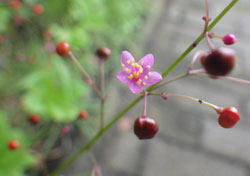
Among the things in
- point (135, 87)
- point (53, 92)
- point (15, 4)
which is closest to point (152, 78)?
point (135, 87)

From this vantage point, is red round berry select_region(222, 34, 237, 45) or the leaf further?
the leaf

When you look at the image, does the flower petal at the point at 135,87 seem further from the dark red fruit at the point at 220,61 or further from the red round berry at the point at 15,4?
the red round berry at the point at 15,4

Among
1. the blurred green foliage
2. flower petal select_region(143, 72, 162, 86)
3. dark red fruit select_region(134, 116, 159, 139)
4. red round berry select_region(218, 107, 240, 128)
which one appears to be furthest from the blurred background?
red round berry select_region(218, 107, 240, 128)

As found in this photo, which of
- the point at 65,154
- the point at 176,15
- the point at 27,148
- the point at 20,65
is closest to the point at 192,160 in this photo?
the point at 65,154

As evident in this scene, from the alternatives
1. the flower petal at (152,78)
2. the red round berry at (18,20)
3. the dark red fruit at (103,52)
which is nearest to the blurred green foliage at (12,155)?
the dark red fruit at (103,52)

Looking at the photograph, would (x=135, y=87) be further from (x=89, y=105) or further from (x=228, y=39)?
(x=89, y=105)

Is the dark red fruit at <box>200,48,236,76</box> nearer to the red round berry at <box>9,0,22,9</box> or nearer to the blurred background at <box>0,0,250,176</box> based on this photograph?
the blurred background at <box>0,0,250,176</box>
